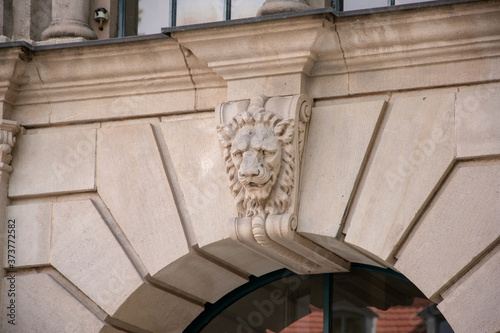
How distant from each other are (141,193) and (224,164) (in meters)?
0.71

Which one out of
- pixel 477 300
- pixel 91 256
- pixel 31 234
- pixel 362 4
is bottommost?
pixel 477 300

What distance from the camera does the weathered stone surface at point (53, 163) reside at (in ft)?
28.1

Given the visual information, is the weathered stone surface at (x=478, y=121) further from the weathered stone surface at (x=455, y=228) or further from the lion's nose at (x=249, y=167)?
the lion's nose at (x=249, y=167)

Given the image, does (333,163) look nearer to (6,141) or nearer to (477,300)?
(477,300)

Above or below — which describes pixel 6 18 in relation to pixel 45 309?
above

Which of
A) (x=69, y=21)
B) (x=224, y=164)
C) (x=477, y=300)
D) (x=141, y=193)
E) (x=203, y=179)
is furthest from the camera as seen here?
(x=69, y=21)

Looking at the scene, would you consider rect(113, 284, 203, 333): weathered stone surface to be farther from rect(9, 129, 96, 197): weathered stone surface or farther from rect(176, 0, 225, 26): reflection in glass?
rect(176, 0, 225, 26): reflection in glass

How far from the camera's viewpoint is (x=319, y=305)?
8.52m

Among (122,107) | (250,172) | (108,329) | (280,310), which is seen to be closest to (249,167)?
(250,172)

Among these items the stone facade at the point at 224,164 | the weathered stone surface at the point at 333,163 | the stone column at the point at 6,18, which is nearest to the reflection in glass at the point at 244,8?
the stone facade at the point at 224,164

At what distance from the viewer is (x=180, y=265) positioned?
27.1ft

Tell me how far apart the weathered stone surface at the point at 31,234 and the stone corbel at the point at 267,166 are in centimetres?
158

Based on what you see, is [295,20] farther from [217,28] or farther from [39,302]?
[39,302]

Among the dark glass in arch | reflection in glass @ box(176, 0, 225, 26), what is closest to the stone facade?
the dark glass in arch
